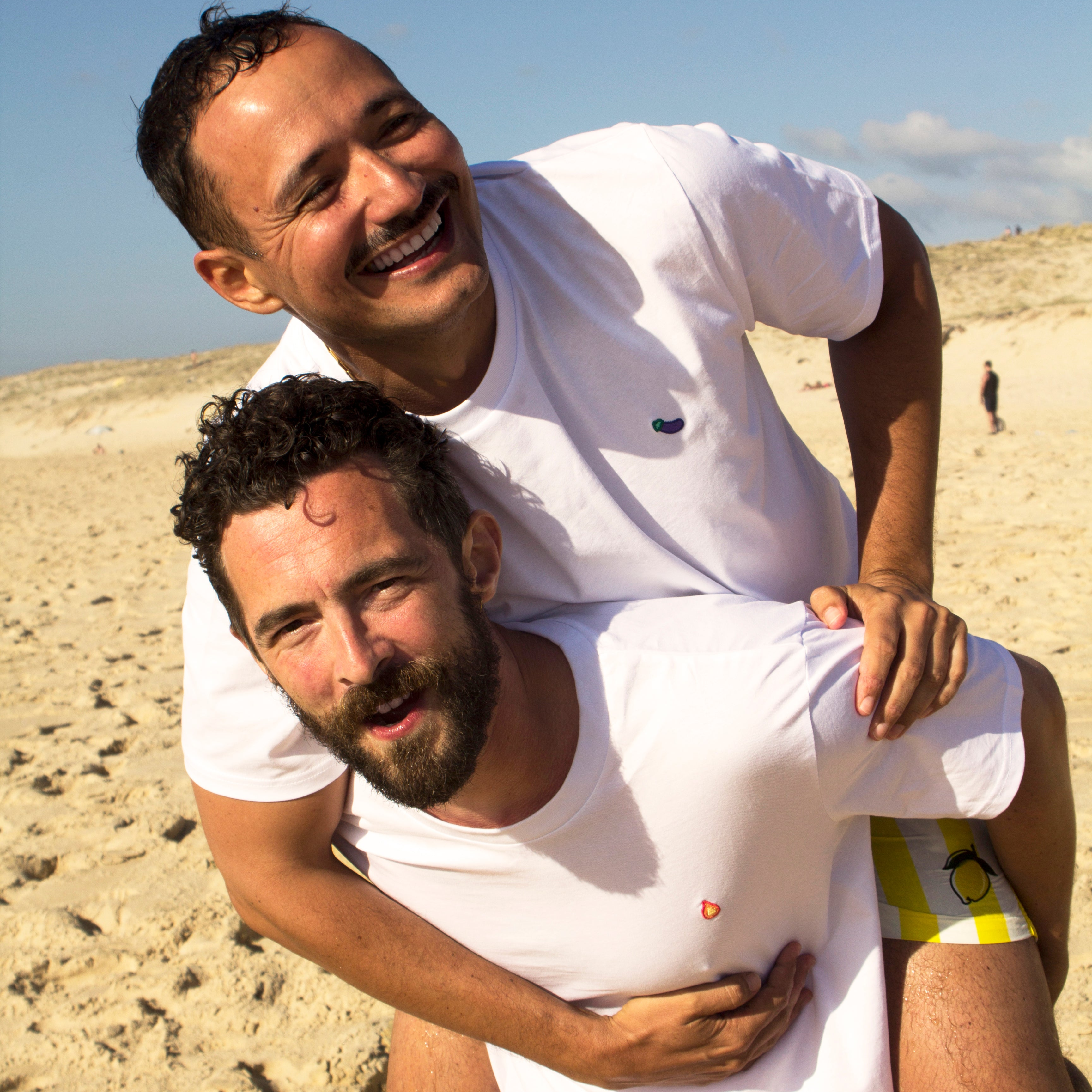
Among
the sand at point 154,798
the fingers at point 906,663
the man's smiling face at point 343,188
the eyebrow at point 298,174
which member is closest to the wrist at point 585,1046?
the fingers at point 906,663

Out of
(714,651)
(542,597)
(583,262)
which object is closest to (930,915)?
(714,651)

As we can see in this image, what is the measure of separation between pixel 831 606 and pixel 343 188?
124 centimetres

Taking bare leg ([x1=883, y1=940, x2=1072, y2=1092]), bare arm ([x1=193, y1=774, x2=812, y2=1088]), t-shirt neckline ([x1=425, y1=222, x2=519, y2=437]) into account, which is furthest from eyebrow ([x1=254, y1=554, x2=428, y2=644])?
bare leg ([x1=883, y1=940, x2=1072, y2=1092])

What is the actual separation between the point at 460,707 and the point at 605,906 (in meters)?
0.52

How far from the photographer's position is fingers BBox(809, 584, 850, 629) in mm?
1975

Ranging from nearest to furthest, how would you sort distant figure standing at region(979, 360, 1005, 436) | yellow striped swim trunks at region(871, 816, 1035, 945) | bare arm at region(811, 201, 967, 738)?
yellow striped swim trunks at region(871, 816, 1035, 945) → bare arm at region(811, 201, 967, 738) → distant figure standing at region(979, 360, 1005, 436)

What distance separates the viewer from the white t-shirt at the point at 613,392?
6.79 feet

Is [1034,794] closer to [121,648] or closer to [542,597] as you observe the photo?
[542,597]

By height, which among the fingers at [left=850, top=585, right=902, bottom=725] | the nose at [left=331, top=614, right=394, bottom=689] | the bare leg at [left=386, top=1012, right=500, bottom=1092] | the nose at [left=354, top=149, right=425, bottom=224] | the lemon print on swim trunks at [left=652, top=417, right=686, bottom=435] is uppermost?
the nose at [left=354, top=149, right=425, bottom=224]

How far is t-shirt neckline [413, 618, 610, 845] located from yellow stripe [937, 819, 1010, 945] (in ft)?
2.91

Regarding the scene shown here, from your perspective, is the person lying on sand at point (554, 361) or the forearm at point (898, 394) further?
the forearm at point (898, 394)

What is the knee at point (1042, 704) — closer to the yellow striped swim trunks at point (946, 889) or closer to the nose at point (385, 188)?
the yellow striped swim trunks at point (946, 889)

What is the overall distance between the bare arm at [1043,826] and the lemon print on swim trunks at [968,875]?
5cm

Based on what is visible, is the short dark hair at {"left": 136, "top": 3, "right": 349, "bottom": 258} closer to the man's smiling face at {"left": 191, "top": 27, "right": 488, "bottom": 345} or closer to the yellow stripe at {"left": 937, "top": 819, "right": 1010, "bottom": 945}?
the man's smiling face at {"left": 191, "top": 27, "right": 488, "bottom": 345}
